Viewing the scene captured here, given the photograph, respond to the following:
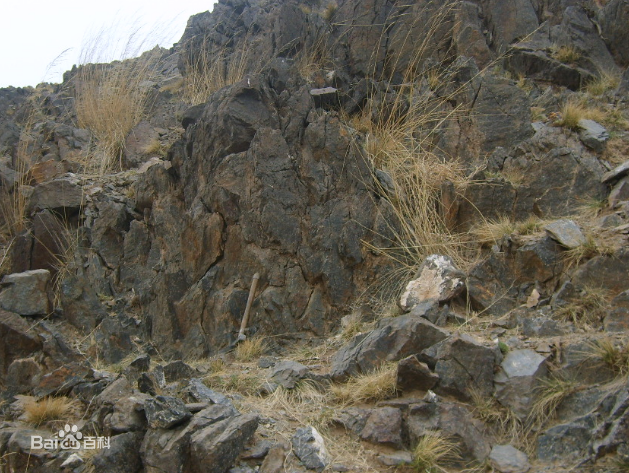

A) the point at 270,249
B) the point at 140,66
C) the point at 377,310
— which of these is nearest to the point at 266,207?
the point at 270,249

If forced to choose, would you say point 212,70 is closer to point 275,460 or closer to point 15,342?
point 15,342

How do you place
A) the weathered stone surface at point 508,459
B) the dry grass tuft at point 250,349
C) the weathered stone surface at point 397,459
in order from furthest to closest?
the dry grass tuft at point 250,349
the weathered stone surface at point 397,459
the weathered stone surface at point 508,459

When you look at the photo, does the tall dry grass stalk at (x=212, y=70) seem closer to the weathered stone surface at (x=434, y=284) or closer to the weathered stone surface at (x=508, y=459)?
the weathered stone surface at (x=434, y=284)

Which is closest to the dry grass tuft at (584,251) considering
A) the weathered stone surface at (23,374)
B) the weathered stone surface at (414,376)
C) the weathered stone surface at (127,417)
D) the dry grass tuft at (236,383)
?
the weathered stone surface at (414,376)

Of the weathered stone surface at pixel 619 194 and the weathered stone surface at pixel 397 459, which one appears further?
the weathered stone surface at pixel 619 194

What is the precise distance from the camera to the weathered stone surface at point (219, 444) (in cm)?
290

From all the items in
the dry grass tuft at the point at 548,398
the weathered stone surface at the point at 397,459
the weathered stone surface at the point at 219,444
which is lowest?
the dry grass tuft at the point at 548,398

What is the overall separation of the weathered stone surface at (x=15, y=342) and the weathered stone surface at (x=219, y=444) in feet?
6.14

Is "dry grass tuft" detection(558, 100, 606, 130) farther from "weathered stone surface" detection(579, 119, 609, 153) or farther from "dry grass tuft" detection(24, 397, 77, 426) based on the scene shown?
"dry grass tuft" detection(24, 397, 77, 426)

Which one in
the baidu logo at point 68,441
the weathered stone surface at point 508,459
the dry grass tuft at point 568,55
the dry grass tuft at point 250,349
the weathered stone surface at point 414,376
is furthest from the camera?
the dry grass tuft at point 568,55

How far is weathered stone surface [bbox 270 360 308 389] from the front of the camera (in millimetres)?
3707

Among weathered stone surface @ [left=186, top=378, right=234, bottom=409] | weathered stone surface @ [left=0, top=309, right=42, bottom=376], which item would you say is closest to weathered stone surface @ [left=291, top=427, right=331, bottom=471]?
weathered stone surface @ [left=186, top=378, right=234, bottom=409]

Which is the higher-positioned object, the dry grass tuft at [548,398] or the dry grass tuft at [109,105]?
the dry grass tuft at [109,105]

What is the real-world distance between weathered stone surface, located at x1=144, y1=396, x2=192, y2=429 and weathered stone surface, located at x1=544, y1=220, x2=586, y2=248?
2.69 m
